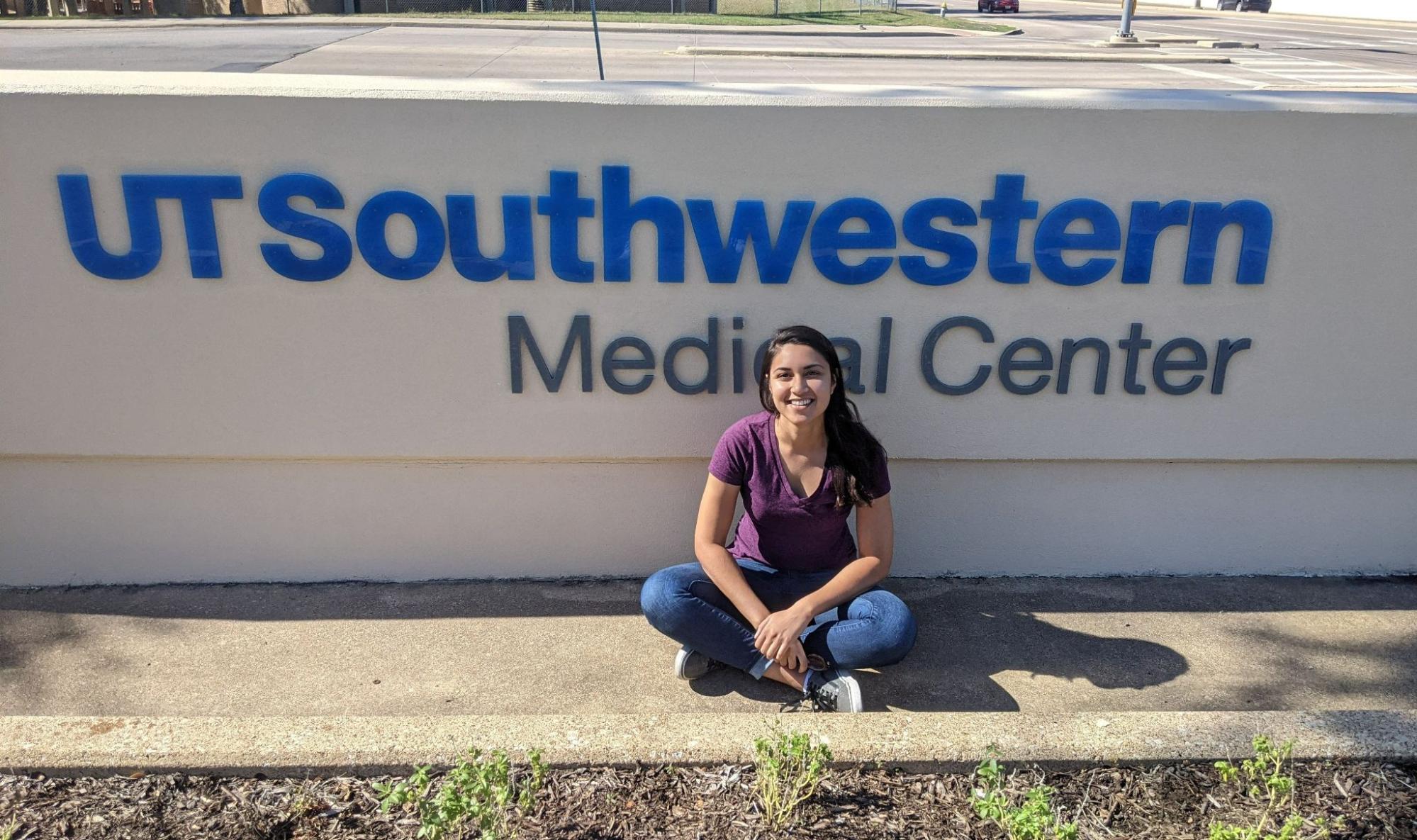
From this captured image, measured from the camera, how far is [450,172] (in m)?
3.36

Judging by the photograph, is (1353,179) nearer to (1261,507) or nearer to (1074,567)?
(1261,507)

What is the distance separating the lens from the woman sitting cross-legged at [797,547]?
10.3 feet

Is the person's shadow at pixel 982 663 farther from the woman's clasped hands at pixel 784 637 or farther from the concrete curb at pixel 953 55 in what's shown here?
the concrete curb at pixel 953 55

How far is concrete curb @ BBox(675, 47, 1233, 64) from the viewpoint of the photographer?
17797mm

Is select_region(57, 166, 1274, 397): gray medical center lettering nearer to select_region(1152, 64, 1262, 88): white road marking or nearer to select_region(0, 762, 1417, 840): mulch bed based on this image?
select_region(0, 762, 1417, 840): mulch bed

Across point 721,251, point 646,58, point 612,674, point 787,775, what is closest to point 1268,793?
point 787,775

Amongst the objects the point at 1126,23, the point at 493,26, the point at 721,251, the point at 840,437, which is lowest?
the point at 840,437

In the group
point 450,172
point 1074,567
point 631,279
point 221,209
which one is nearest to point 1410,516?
point 1074,567

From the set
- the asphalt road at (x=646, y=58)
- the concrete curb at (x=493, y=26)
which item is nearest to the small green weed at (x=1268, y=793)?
the asphalt road at (x=646, y=58)

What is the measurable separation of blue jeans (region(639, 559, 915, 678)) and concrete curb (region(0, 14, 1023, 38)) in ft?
67.2

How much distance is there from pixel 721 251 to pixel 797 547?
100 centimetres

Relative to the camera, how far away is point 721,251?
137 inches

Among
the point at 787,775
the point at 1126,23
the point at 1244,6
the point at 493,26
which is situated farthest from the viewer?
the point at 1244,6

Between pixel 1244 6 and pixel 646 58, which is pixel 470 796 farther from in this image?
pixel 1244 6
